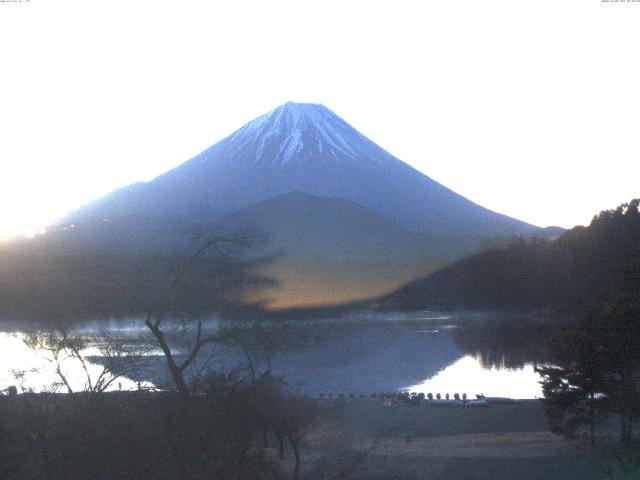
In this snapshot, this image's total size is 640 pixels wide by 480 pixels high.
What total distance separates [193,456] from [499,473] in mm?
4737

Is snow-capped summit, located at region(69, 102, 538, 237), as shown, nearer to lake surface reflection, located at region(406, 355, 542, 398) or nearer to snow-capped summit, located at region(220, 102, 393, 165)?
snow-capped summit, located at region(220, 102, 393, 165)

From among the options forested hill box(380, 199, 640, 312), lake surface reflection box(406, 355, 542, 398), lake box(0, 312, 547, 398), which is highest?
forested hill box(380, 199, 640, 312)

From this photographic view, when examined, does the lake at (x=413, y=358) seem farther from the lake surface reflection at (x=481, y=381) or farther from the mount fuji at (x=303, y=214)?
the mount fuji at (x=303, y=214)

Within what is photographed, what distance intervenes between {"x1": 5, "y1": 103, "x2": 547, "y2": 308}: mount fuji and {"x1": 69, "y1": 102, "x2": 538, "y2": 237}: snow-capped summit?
0.28 ft

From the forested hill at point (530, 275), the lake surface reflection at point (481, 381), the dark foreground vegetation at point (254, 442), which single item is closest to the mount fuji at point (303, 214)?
the forested hill at point (530, 275)

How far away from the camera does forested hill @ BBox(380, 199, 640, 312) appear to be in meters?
23.3

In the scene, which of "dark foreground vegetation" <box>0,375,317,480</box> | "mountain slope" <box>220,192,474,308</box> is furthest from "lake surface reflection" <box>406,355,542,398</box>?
"dark foreground vegetation" <box>0,375,317,480</box>

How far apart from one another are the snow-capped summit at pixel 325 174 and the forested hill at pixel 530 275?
21.4 ft

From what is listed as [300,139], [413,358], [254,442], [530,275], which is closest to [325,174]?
[300,139]

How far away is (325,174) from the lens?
4044 centimetres

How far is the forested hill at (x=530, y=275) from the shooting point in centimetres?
2327

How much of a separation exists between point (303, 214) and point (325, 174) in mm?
16905

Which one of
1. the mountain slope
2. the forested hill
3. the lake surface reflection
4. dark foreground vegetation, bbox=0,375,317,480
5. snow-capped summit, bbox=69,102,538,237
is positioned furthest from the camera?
snow-capped summit, bbox=69,102,538,237

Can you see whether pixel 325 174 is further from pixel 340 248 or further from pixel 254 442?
pixel 254 442
